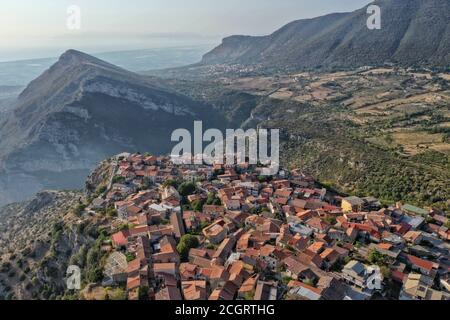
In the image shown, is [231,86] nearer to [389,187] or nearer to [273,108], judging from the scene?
[273,108]

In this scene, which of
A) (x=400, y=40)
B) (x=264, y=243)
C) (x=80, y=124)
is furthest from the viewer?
(x=400, y=40)

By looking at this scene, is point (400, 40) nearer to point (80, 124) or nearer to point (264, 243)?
point (80, 124)

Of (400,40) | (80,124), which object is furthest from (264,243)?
(400,40)

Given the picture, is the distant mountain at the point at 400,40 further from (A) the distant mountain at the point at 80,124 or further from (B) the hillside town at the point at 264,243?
(B) the hillside town at the point at 264,243

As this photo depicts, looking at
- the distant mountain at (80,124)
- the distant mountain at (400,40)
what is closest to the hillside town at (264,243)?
the distant mountain at (80,124)

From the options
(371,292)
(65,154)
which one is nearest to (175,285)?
(371,292)

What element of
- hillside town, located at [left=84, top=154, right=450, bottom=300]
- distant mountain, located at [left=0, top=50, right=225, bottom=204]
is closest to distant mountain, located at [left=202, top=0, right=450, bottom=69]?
distant mountain, located at [left=0, top=50, right=225, bottom=204]
